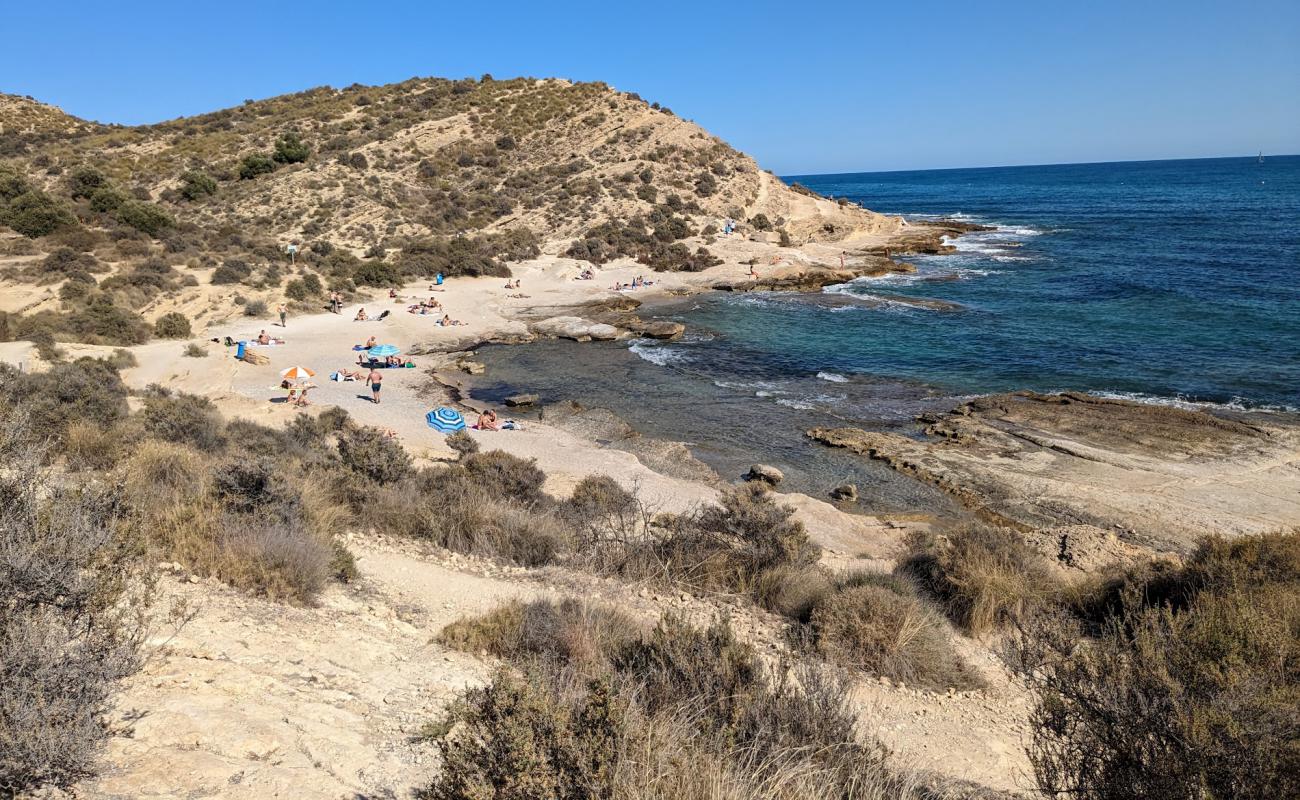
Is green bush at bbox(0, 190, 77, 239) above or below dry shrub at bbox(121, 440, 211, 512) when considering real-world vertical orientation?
above

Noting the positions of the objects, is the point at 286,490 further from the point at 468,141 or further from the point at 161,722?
the point at 468,141

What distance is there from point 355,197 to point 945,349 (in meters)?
38.1

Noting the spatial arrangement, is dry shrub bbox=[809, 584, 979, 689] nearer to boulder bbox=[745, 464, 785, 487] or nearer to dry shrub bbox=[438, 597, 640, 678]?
dry shrub bbox=[438, 597, 640, 678]

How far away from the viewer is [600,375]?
965 inches

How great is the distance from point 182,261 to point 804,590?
32.5 metres

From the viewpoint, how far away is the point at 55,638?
346 cm

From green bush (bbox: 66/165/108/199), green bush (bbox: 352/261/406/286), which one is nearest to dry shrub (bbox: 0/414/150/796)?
green bush (bbox: 352/261/406/286)

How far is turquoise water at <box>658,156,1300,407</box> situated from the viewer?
22875mm

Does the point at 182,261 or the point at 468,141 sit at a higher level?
the point at 468,141

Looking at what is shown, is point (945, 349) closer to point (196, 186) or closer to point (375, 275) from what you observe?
point (375, 275)

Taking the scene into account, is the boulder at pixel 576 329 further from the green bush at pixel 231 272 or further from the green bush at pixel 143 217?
the green bush at pixel 143 217

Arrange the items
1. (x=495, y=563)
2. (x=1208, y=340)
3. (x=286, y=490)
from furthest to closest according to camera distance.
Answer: (x=1208, y=340), (x=495, y=563), (x=286, y=490)

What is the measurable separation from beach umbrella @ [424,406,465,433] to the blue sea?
398 centimetres

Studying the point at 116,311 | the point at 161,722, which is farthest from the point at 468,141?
the point at 161,722
